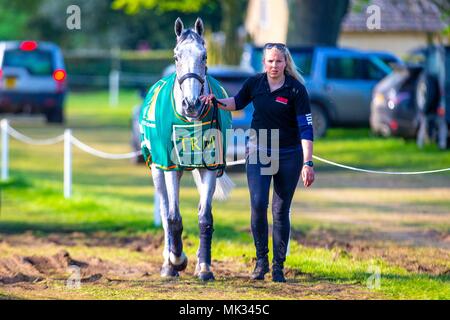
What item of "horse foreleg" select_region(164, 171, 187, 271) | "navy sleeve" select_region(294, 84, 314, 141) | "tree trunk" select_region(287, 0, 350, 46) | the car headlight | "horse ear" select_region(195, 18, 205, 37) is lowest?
"horse foreleg" select_region(164, 171, 187, 271)

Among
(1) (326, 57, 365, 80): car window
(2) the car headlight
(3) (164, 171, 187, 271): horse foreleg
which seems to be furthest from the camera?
(1) (326, 57, 365, 80): car window

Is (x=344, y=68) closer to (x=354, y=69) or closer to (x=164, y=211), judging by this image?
(x=354, y=69)

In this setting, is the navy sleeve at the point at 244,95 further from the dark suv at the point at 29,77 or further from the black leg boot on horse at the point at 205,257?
the dark suv at the point at 29,77

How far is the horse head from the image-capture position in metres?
9.82

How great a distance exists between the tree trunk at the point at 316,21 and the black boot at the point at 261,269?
20.2 metres

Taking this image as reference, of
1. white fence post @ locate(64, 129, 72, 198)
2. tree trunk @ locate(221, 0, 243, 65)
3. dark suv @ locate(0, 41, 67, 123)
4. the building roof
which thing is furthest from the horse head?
the building roof

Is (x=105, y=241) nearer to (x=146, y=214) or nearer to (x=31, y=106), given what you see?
(x=146, y=214)

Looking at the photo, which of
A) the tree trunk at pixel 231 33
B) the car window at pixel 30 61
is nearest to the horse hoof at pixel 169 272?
the car window at pixel 30 61

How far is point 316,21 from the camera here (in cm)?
3031

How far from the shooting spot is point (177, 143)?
10281mm

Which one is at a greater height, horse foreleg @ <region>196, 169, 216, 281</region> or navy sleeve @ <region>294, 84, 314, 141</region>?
navy sleeve @ <region>294, 84, 314, 141</region>

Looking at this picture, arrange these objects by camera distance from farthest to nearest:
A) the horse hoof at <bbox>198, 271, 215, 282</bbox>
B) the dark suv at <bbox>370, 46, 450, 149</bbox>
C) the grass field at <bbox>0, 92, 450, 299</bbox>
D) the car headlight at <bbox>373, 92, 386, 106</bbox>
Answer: the car headlight at <bbox>373, 92, 386, 106</bbox> → the dark suv at <bbox>370, 46, 450, 149</bbox> → the horse hoof at <bbox>198, 271, 215, 282</bbox> → the grass field at <bbox>0, 92, 450, 299</bbox>

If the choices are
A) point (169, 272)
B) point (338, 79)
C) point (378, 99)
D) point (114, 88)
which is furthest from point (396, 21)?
point (169, 272)

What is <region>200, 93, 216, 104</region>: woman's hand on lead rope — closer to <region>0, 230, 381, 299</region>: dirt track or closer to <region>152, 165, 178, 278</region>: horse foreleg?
<region>152, 165, 178, 278</region>: horse foreleg
